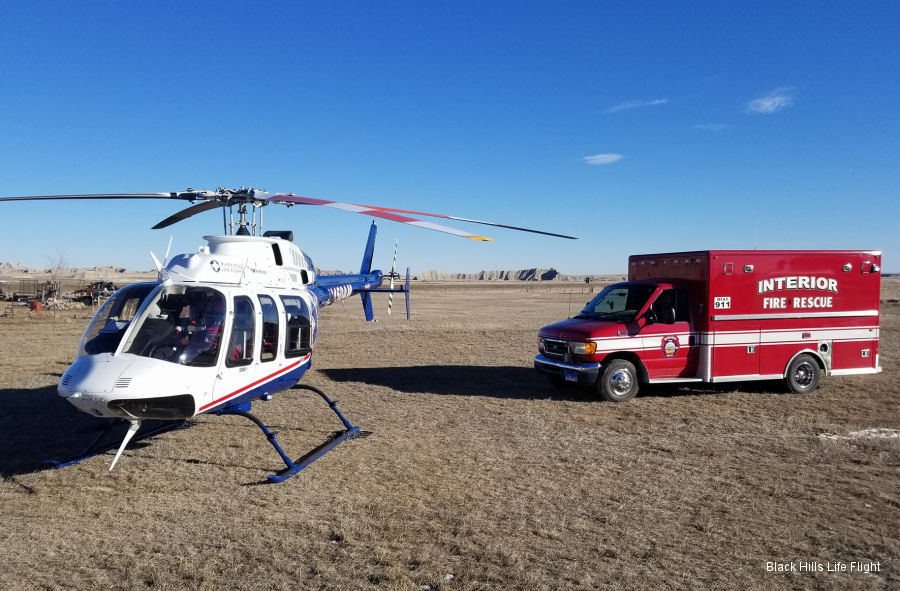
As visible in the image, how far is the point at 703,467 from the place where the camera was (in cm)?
684

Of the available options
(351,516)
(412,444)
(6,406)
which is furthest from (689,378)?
(6,406)

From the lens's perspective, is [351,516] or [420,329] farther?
[420,329]

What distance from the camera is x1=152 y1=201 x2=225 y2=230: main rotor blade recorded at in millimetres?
8164

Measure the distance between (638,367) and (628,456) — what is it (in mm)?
3678

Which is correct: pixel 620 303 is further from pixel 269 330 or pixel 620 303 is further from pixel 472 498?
pixel 269 330

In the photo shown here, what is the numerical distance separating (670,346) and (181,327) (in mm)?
7999

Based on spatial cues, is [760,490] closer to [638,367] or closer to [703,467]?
[703,467]

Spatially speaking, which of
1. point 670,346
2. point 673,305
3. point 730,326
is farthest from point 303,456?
point 730,326

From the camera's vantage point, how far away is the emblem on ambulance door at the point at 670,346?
34.6 ft

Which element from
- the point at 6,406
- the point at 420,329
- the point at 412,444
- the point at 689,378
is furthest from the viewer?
the point at 420,329

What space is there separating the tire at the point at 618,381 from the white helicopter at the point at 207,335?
4375 millimetres

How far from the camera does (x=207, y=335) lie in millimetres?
6109

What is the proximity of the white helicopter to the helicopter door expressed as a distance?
0.04 feet

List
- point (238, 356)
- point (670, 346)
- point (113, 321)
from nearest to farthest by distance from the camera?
point (113, 321), point (238, 356), point (670, 346)
